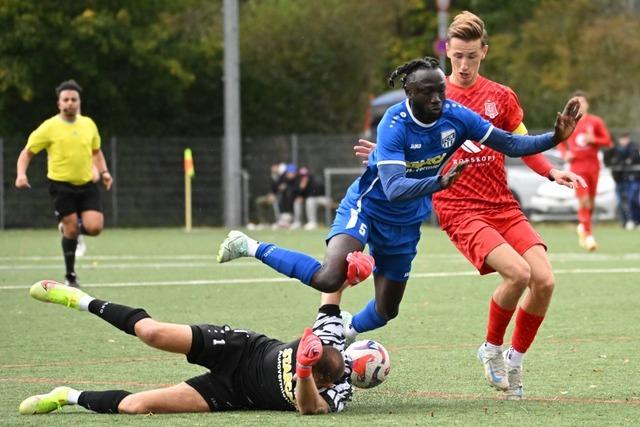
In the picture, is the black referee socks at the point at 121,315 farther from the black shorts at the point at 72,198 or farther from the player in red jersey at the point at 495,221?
the black shorts at the point at 72,198

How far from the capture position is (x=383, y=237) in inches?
327

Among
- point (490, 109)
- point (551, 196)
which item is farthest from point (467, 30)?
point (551, 196)

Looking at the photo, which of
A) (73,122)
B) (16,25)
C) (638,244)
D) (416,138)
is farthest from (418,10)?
(416,138)

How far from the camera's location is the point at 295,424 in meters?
6.96

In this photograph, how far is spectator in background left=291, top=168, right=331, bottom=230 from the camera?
3209 cm

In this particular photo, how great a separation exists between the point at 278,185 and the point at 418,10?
20.3 m

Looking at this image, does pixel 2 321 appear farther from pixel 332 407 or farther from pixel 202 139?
pixel 202 139

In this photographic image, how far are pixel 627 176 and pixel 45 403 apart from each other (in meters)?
24.5

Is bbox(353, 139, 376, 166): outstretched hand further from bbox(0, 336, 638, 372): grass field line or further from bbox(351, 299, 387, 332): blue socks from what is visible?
bbox(0, 336, 638, 372): grass field line

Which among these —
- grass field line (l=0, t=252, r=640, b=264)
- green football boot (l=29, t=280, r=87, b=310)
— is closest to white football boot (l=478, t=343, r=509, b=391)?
green football boot (l=29, t=280, r=87, b=310)

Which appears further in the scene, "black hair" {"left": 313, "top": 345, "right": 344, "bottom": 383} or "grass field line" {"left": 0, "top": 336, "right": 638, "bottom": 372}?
"grass field line" {"left": 0, "top": 336, "right": 638, "bottom": 372}

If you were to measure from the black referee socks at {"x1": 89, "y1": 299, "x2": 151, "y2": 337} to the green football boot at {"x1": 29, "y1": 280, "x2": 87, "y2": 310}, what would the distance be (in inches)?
5.9

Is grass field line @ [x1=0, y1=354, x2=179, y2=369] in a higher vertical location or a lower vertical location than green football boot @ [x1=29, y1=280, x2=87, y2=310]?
lower

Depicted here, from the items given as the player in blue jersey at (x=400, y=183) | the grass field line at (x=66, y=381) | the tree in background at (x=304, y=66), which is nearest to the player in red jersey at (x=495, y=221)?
the player in blue jersey at (x=400, y=183)
